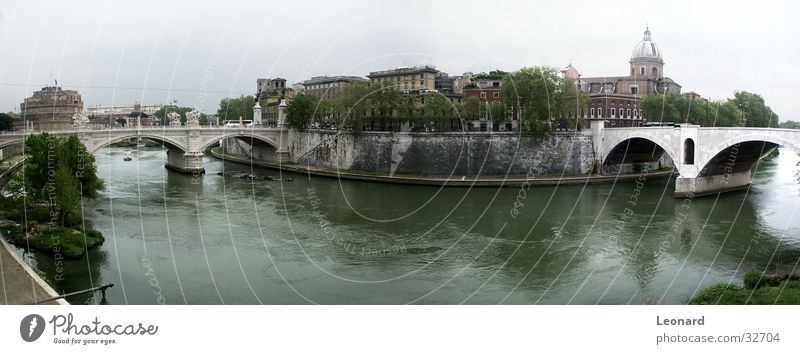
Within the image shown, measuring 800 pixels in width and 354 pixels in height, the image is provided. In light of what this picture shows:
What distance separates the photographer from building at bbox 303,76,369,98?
31.3m

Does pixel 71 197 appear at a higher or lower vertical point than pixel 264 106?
lower

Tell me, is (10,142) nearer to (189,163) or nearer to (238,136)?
(189,163)

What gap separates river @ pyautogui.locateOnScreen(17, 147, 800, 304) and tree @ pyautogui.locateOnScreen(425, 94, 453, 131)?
15.0ft

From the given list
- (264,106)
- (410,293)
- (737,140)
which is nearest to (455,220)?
(410,293)

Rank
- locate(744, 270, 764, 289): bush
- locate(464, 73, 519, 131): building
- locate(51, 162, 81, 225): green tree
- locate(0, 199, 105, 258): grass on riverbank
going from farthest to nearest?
locate(464, 73, 519, 131): building < locate(51, 162, 81, 225): green tree < locate(0, 199, 105, 258): grass on riverbank < locate(744, 270, 764, 289): bush

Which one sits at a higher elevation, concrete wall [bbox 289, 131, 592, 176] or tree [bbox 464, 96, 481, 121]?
tree [bbox 464, 96, 481, 121]

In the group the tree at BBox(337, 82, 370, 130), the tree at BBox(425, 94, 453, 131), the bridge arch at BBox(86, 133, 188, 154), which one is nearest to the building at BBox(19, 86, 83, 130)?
the bridge arch at BBox(86, 133, 188, 154)

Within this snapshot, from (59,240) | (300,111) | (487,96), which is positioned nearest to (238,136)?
(300,111)

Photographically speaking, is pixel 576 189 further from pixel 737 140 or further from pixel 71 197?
pixel 71 197

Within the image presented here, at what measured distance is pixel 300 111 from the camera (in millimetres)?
23375

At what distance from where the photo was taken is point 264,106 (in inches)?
1341

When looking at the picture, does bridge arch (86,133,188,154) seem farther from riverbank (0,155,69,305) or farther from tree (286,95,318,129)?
riverbank (0,155,69,305)

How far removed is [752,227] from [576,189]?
572cm
